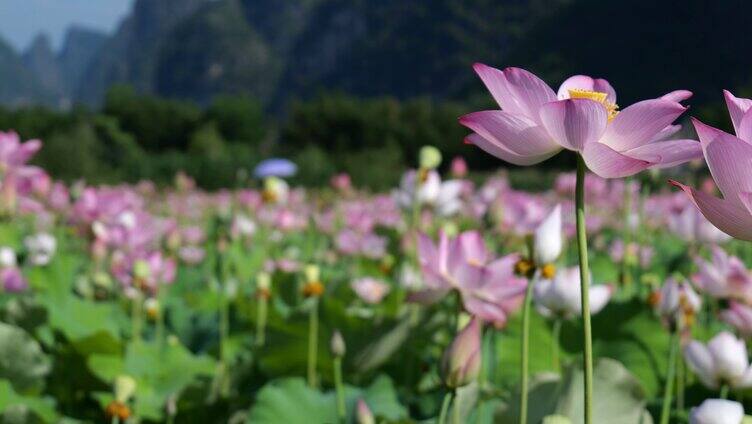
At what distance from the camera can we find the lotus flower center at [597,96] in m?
0.58

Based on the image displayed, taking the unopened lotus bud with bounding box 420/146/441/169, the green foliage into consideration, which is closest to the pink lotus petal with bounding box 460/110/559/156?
the green foliage

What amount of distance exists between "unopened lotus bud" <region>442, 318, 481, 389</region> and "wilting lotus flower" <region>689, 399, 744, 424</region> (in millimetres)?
161

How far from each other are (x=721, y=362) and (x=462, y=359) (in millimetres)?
356

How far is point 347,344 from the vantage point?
1442mm

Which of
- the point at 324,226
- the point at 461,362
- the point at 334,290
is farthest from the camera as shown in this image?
the point at 324,226

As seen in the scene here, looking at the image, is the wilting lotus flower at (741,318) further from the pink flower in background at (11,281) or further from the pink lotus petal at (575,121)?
the pink flower in background at (11,281)

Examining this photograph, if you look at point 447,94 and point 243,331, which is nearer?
point 243,331

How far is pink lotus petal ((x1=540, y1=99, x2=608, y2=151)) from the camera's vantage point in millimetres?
494

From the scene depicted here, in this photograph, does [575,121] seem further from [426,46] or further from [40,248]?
[426,46]

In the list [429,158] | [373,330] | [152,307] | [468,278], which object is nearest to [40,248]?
[152,307]

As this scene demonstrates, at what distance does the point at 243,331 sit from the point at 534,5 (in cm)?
7002

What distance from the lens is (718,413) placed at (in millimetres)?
543

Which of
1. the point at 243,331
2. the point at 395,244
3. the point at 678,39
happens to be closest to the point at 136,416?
the point at 243,331

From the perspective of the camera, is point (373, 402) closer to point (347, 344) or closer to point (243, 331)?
point (347, 344)
